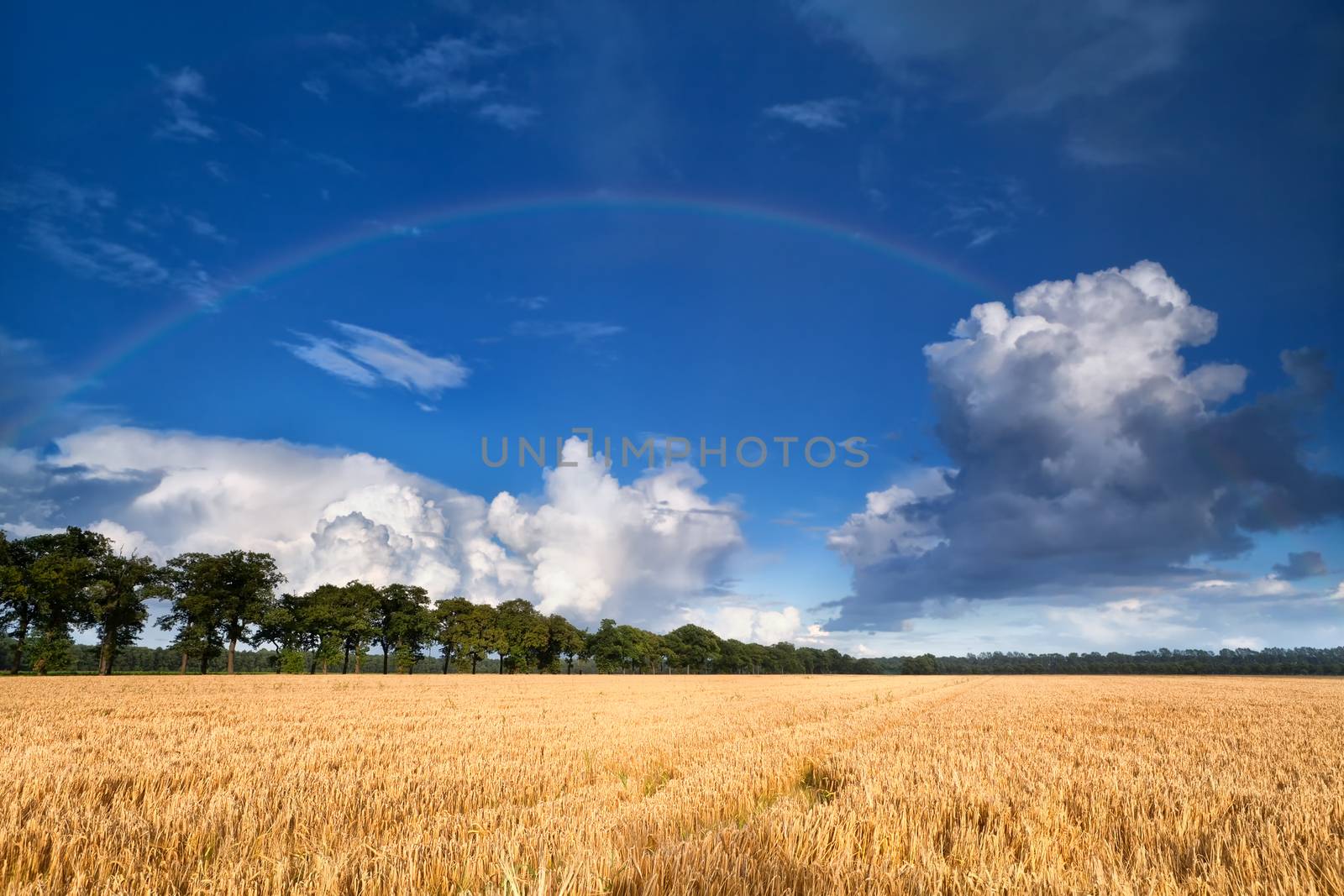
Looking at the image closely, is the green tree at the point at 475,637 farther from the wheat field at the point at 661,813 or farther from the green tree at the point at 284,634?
the wheat field at the point at 661,813

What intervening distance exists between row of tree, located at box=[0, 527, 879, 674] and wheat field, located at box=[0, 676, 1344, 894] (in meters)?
74.0

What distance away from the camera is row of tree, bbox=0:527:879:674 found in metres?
67.6

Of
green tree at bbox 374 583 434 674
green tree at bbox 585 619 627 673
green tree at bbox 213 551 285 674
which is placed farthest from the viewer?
green tree at bbox 585 619 627 673

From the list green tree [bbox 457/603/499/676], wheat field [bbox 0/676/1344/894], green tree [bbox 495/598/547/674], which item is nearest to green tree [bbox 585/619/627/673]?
green tree [bbox 495/598/547/674]

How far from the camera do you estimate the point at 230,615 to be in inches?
3199

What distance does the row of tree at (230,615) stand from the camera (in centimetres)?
6756

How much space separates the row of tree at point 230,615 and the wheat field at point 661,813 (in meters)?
74.0

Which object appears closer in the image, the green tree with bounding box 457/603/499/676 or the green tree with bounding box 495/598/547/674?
the green tree with bounding box 457/603/499/676

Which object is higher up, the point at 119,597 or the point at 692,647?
the point at 119,597

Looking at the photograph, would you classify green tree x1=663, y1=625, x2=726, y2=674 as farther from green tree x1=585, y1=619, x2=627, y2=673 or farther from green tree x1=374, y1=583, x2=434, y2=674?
green tree x1=374, y1=583, x2=434, y2=674

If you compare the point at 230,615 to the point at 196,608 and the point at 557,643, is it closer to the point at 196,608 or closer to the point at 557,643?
the point at 196,608

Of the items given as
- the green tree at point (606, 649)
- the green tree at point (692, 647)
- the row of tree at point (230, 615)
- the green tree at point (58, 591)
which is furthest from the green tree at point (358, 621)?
the green tree at point (692, 647)

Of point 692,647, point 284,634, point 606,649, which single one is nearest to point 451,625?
point 284,634

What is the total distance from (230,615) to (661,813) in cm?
9428
